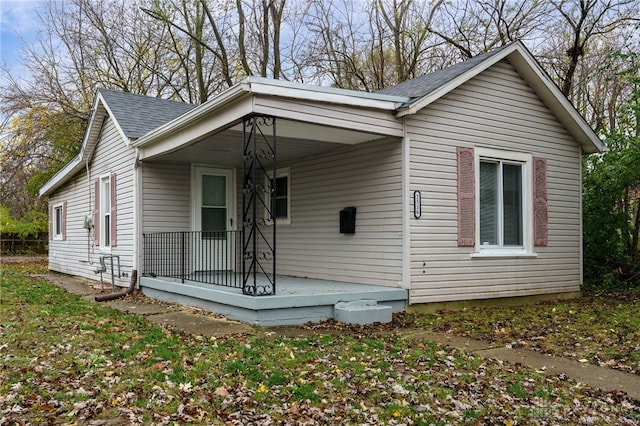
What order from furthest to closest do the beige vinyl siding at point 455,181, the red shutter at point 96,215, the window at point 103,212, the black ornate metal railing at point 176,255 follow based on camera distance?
the red shutter at point 96,215 < the window at point 103,212 < the black ornate metal railing at point 176,255 < the beige vinyl siding at point 455,181

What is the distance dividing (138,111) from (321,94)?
618 centimetres

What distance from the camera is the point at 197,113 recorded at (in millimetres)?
7480

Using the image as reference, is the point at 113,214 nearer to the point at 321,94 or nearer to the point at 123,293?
the point at 123,293

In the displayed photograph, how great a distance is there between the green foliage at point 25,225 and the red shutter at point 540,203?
22.9 m

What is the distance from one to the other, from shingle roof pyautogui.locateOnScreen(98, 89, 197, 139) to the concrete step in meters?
5.64

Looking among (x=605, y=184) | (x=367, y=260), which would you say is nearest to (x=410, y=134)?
(x=367, y=260)

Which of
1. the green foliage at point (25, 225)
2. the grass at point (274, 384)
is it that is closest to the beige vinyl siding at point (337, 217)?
the grass at point (274, 384)

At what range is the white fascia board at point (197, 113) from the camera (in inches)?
252

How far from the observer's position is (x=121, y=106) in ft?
37.7

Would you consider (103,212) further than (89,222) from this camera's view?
No

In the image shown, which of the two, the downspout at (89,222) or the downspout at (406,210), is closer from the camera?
the downspout at (406,210)

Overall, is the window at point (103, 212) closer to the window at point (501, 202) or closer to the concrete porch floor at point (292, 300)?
the concrete porch floor at point (292, 300)

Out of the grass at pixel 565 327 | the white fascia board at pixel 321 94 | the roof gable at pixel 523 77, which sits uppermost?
the roof gable at pixel 523 77

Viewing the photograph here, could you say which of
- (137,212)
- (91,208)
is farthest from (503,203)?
(91,208)
